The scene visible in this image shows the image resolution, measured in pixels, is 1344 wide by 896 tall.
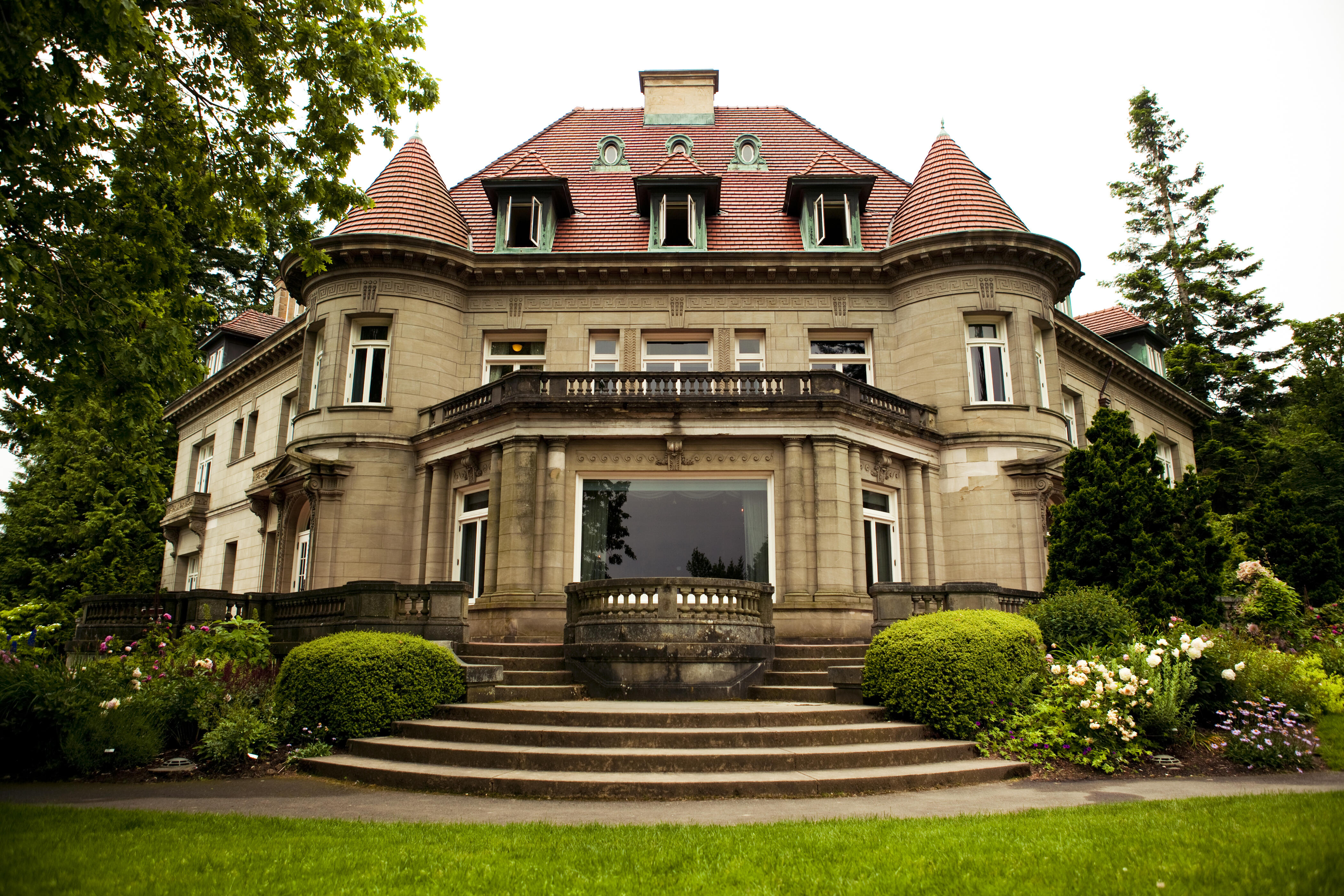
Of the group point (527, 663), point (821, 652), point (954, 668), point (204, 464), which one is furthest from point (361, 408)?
point (204, 464)

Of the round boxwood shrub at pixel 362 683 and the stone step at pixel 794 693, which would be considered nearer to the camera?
the round boxwood shrub at pixel 362 683

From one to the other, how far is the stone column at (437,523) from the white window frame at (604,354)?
4.90 m

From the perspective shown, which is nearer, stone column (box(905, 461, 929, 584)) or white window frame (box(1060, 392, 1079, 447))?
stone column (box(905, 461, 929, 584))

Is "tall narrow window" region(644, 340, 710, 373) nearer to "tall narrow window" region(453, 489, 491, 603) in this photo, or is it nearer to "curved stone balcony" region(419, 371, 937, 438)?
"curved stone balcony" region(419, 371, 937, 438)

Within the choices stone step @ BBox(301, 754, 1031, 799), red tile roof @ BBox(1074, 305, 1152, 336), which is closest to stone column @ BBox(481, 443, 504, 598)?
stone step @ BBox(301, 754, 1031, 799)

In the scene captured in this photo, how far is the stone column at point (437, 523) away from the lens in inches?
859

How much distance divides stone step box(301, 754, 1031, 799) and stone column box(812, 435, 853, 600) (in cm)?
864

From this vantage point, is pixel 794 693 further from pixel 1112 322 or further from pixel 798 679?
pixel 1112 322

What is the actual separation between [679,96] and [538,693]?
23.9 metres

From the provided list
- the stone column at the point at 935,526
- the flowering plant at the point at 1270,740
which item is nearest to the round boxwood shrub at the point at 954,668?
the flowering plant at the point at 1270,740

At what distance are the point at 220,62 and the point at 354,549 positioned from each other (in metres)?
13.0

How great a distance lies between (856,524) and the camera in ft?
65.0

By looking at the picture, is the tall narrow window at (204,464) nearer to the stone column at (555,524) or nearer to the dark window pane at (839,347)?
the stone column at (555,524)

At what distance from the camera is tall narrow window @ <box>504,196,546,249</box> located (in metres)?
24.4
